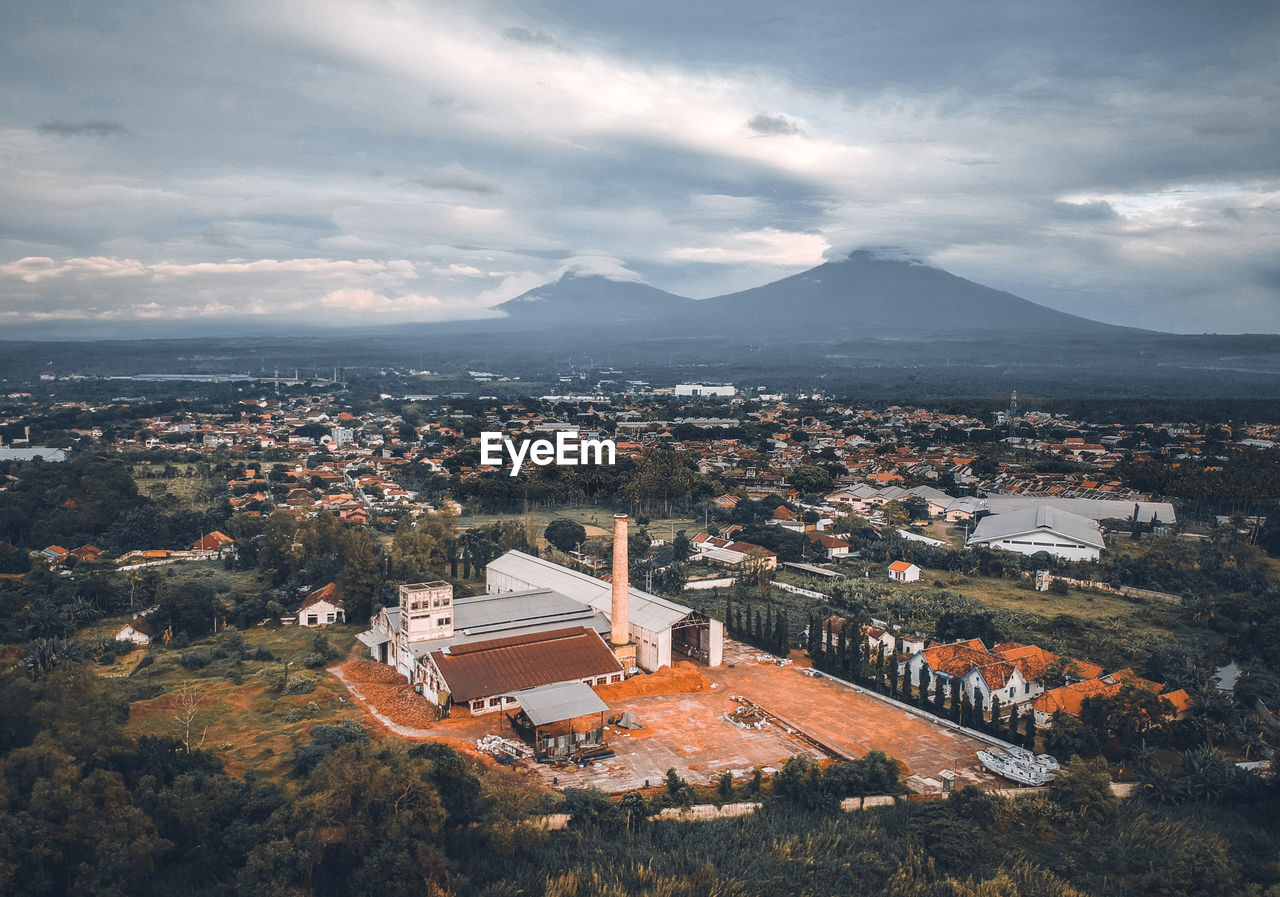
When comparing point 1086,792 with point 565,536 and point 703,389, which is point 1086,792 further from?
point 703,389

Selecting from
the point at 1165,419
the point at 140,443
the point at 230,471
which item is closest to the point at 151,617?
the point at 230,471

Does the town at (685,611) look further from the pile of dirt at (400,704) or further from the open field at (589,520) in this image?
the open field at (589,520)

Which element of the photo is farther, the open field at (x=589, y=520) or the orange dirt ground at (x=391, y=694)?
the open field at (x=589, y=520)

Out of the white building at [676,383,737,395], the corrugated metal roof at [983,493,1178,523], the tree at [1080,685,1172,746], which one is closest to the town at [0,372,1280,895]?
the tree at [1080,685,1172,746]

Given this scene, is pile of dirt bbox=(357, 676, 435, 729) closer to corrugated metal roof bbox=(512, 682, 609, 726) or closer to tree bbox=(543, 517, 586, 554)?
corrugated metal roof bbox=(512, 682, 609, 726)

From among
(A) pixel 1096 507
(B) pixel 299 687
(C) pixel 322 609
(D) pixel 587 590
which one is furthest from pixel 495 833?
(A) pixel 1096 507

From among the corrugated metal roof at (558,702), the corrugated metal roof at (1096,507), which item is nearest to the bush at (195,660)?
the corrugated metal roof at (558,702)
